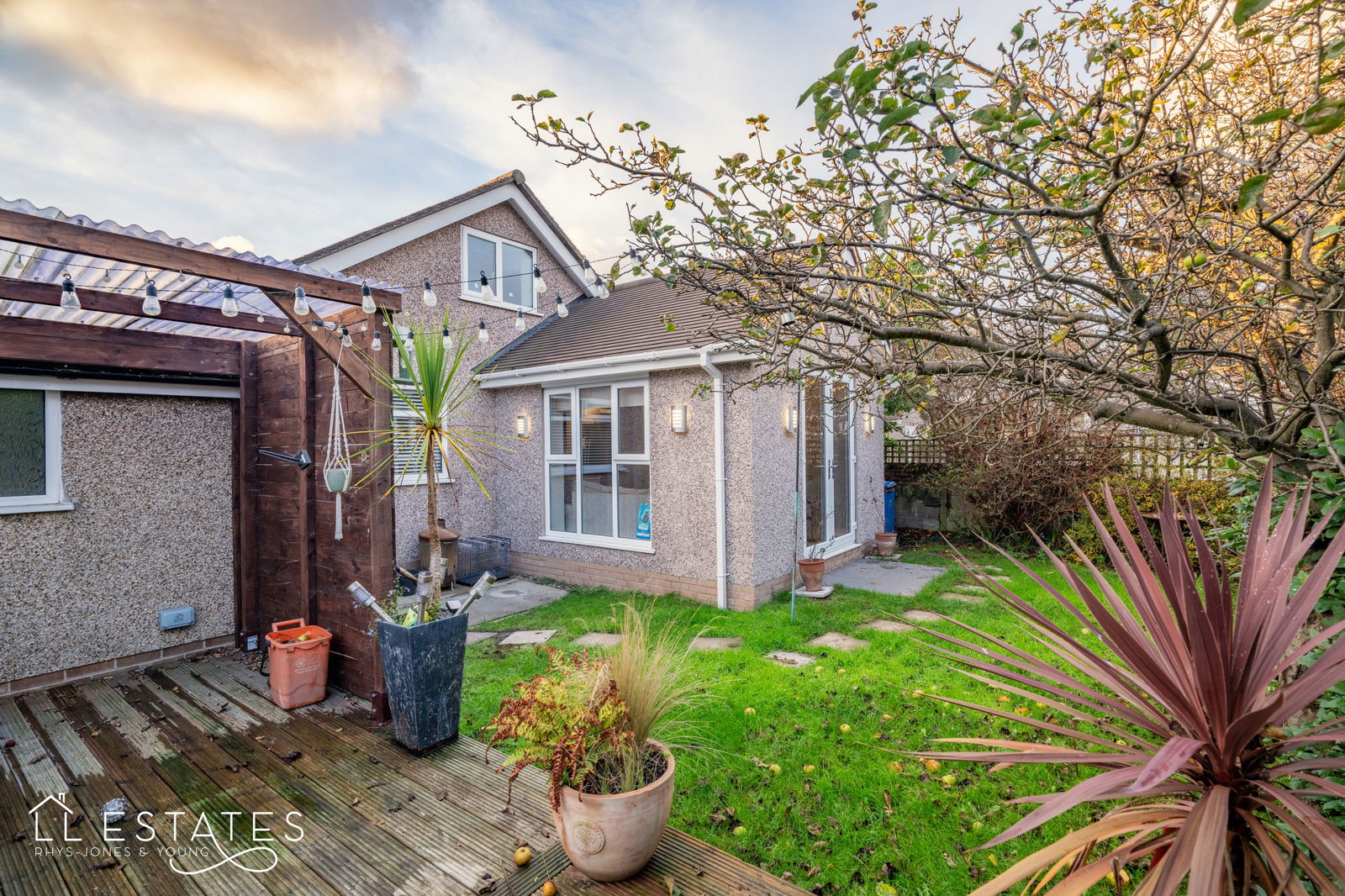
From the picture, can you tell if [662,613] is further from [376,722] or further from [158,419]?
[158,419]

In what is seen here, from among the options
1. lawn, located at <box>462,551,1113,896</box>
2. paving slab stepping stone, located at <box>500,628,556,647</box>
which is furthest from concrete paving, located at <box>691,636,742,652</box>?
paving slab stepping stone, located at <box>500,628,556,647</box>

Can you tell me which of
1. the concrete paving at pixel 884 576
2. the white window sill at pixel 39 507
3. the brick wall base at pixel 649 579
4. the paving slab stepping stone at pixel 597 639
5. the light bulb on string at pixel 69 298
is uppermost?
the light bulb on string at pixel 69 298

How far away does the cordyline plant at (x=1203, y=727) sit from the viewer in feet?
4.05

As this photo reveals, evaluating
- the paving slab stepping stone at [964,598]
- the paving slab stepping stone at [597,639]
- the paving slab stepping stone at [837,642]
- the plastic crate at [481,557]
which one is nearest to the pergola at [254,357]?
the paving slab stepping stone at [597,639]

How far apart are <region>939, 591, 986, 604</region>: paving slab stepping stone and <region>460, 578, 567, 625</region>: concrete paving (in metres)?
4.74

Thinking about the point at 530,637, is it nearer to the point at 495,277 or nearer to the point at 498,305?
the point at 498,305

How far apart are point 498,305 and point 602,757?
8759 mm

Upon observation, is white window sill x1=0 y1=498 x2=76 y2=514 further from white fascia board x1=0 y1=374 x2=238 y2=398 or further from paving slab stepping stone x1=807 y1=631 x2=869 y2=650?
paving slab stepping stone x1=807 y1=631 x2=869 y2=650

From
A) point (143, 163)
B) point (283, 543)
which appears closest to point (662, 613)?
point (283, 543)

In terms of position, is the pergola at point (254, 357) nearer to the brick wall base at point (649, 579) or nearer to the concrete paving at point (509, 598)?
the concrete paving at point (509, 598)

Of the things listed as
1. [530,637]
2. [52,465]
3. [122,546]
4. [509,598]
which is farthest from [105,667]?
[509,598]

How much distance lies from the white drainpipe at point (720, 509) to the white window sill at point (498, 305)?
16.2 ft

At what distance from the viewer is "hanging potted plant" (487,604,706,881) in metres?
2.39

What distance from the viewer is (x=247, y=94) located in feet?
19.3
